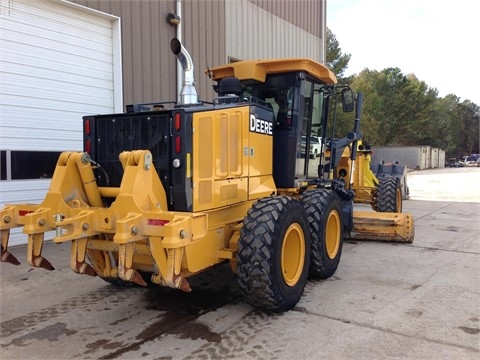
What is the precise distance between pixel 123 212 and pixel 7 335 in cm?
169

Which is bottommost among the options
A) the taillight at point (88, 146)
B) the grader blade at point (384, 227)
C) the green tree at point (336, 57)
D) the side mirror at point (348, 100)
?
the grader blade at point (384, 227)

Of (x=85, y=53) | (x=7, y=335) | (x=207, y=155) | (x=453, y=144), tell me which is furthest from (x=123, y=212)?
(x=453, y=144)

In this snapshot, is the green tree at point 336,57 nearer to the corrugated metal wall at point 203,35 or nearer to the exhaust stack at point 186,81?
the corrugated metal wall at point 203,35

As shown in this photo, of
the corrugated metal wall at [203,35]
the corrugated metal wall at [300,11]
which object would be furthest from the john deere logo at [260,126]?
the corrugated metal wall at [300,11]

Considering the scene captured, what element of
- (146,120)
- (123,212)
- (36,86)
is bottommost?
(123,212)

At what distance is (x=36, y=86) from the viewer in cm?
808

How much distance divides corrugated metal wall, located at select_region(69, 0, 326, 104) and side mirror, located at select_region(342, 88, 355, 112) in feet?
16.5

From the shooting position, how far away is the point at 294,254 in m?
4.91

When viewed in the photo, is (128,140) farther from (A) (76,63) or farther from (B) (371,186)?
(B) (371,186)

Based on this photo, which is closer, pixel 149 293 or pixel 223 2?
pixel 149 293

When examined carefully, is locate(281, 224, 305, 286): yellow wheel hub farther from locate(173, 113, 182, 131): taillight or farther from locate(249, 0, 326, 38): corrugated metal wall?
locate(249, 0, 326, 38): corrugated metal wall

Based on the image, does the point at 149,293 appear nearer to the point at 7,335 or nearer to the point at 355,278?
the point at 7,335

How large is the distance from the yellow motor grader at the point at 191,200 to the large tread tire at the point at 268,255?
0.01 metres

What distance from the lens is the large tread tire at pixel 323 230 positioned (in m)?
5.45
